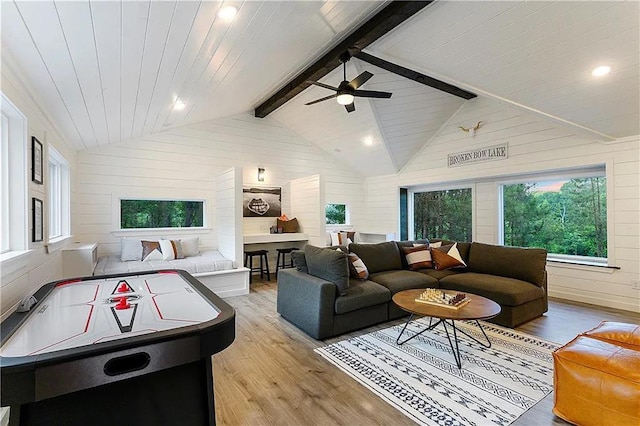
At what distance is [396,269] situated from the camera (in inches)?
182

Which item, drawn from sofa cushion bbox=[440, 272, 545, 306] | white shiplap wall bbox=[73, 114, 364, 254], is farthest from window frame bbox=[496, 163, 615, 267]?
white shiplap wall bbox=[73, 114, 364, 254]

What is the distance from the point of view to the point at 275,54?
348 centimetres

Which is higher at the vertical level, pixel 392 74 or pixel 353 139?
pixel 392 74

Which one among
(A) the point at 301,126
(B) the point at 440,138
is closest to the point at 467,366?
(B) the point at 440,138

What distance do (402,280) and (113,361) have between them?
3337mm

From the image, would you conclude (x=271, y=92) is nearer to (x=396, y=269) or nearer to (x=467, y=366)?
(x=396, y=269)

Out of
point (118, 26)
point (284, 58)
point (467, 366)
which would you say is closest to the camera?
point (118, 26)

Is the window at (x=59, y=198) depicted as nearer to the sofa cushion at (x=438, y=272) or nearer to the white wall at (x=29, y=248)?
the white wall at (x=29, y=248)

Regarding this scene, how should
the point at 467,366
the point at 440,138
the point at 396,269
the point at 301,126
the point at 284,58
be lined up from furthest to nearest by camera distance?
the point at 301,126, the point at 440,138, the point at 396,269, the point at 284,58, the point at 467,366

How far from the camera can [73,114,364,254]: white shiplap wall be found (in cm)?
515

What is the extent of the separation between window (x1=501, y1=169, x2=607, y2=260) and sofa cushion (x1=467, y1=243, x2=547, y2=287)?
4.56 feet

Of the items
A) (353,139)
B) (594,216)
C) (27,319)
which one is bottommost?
(27,319)

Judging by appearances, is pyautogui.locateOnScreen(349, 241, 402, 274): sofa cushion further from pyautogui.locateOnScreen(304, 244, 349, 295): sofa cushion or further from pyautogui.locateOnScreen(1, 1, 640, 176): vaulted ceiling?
pyautogui.locateOnScreen(1, 1, 640, 176): vaulted ceiling

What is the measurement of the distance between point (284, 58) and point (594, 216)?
494cm
